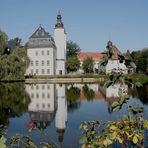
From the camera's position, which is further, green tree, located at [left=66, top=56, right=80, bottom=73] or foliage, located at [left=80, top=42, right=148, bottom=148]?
green tree, located at [left=66, top=56, right=80, bottom=73]

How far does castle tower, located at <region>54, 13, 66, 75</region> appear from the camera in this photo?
54.2 meters

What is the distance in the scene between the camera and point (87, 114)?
14680 millimetres

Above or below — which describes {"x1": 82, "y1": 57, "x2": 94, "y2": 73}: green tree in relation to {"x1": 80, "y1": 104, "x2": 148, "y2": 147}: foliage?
above

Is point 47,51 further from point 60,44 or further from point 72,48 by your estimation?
point 72,48

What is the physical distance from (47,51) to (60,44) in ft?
8.11

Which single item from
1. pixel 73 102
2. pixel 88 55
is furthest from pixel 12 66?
pixel 88 55

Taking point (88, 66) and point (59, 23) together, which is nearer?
point (59, 23)

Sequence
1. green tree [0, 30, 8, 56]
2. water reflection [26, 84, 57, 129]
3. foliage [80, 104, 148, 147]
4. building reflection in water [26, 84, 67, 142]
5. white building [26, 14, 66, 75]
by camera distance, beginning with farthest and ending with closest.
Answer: white building [26, 14, 66, 75] → green tree [0, 30, 8, 56] → water reflection [26, 84, 57, 129] → building reflection in water [26, 84, 67, 142] → foliage [80, 104, 148, 147]

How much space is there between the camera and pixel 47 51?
5328 centimetres

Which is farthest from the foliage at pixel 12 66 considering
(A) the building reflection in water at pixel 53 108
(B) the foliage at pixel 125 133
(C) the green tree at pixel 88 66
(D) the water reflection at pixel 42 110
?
(B) the foliage at pixel 125 133

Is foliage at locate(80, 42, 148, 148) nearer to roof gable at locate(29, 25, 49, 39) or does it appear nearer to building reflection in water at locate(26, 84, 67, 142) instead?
building reflection in water at locate(26, 84, 67, 142)

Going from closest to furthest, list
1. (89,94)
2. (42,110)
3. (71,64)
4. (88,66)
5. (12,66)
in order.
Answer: (42,110) → (89,94) → (12,66) → (71,64) → (88,66)

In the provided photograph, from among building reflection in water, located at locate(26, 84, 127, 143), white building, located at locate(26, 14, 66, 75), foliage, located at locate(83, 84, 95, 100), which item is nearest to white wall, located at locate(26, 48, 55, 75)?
white building, located at locate(26, 14, 66, 75)

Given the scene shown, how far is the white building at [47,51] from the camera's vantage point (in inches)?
2079
